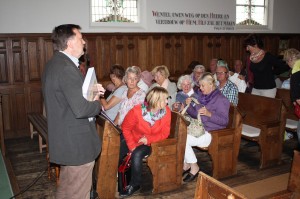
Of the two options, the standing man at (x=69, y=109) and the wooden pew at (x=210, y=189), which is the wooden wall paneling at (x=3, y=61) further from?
the wooden pew at (x=210, y=189)

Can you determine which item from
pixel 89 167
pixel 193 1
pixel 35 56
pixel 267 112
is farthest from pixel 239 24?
pixel 89 167

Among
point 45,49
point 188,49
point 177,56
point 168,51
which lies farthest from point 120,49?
point 188,49

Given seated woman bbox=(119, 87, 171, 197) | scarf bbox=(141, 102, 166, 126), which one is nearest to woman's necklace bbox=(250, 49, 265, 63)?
seated woman bbox=(119, 87, 171, 197)

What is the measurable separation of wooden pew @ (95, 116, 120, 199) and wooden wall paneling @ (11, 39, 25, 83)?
A: 309 cm

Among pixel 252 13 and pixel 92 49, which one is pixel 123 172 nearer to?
pixel 92 49

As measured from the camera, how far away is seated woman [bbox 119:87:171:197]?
3.77 m

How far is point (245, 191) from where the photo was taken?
146 inches

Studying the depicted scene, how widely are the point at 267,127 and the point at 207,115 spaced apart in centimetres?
96

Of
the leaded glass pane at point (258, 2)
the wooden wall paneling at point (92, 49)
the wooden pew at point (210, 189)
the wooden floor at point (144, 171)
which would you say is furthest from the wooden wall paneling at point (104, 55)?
the wooden pew at point (210, 189)

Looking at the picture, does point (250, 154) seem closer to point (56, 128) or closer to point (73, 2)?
point (56, 128)

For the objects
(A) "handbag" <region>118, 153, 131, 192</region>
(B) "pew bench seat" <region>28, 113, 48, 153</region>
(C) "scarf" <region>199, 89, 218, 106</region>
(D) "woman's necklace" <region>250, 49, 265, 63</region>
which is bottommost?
(A) "handbag" <region>118, 153, 131, 192</region>

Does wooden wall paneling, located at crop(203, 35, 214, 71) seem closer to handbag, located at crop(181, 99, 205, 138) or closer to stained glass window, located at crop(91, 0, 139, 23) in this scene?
stained glass window, located at crop(91, 0, 139, 23)

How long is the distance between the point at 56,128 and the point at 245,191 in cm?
231

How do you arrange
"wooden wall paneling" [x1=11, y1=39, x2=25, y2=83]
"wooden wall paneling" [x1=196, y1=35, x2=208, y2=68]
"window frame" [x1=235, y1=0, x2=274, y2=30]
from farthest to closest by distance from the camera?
"window frame" [x1=235, y1=0, x2=274, y2=30], "wooden wall paneling" [x1=196, y1=35, x2=208, y2=68], "wooden wall paneling" [x1=11, y1=39, x2=25, y2=83]
